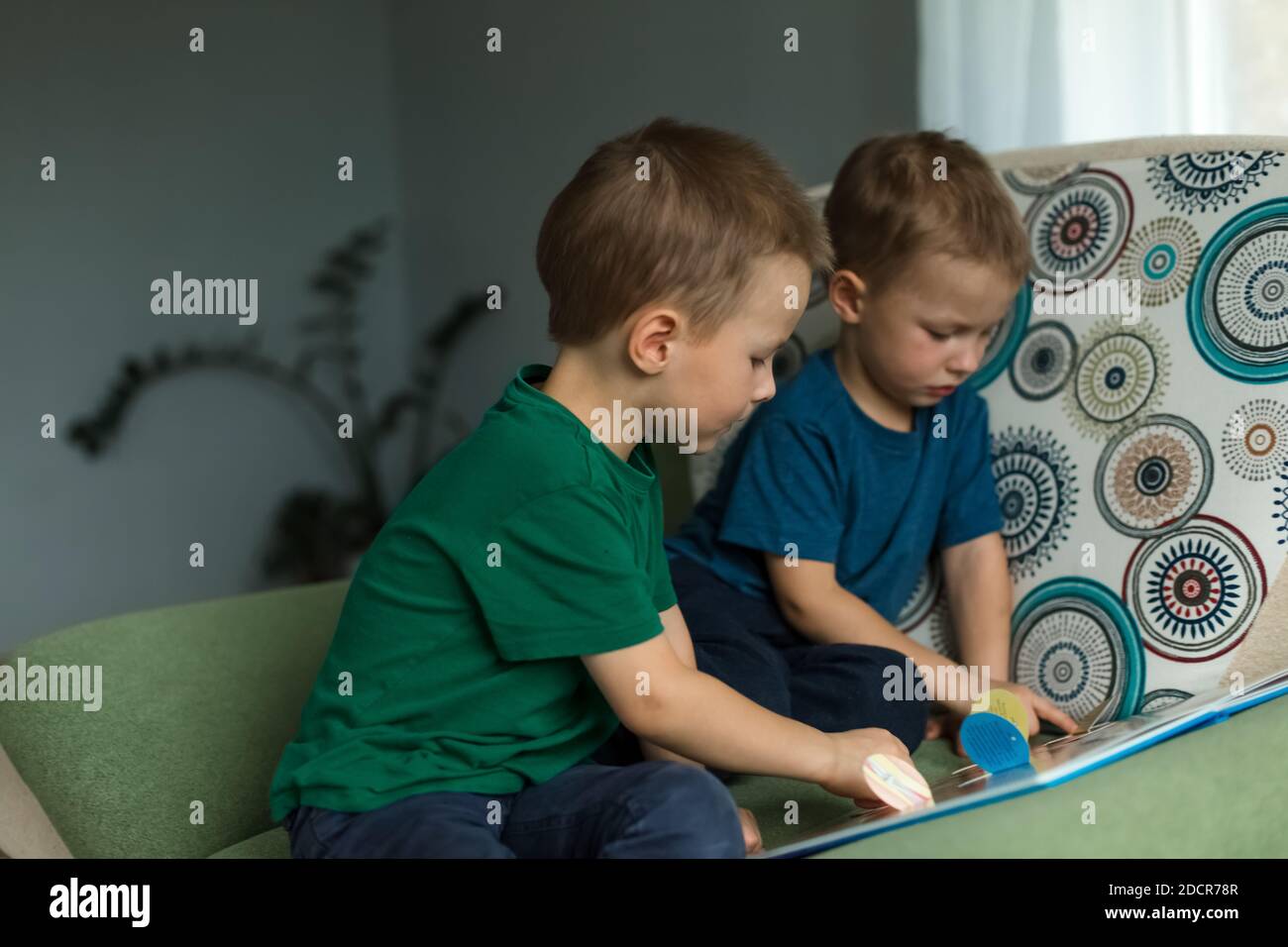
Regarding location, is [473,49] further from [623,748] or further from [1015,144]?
[623,748]

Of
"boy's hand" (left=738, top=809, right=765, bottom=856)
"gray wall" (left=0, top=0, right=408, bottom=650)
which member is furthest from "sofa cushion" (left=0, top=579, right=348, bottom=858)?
"gray wall" (left=0, top=0, right=408, bottom=650)

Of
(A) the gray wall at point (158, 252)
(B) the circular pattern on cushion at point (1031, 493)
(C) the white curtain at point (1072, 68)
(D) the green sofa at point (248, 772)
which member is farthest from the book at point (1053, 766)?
(A) the gray wall at point (158, 252)

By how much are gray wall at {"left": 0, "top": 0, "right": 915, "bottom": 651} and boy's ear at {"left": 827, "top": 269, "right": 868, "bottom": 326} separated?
127 cm

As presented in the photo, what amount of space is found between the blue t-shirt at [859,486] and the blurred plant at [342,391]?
2315 mm

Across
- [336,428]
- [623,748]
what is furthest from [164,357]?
[623,748]

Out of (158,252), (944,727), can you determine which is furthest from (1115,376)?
(158,252)

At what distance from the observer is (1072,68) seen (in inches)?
85.0

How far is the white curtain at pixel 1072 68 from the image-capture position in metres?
2.01

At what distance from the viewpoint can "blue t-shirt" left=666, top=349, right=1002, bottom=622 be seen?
1312mm

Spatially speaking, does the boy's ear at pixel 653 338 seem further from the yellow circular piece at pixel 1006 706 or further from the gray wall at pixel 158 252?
the gray wall at pixel 158 252

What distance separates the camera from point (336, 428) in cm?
376

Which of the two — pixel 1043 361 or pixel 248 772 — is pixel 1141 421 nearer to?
pixel 1043 361
